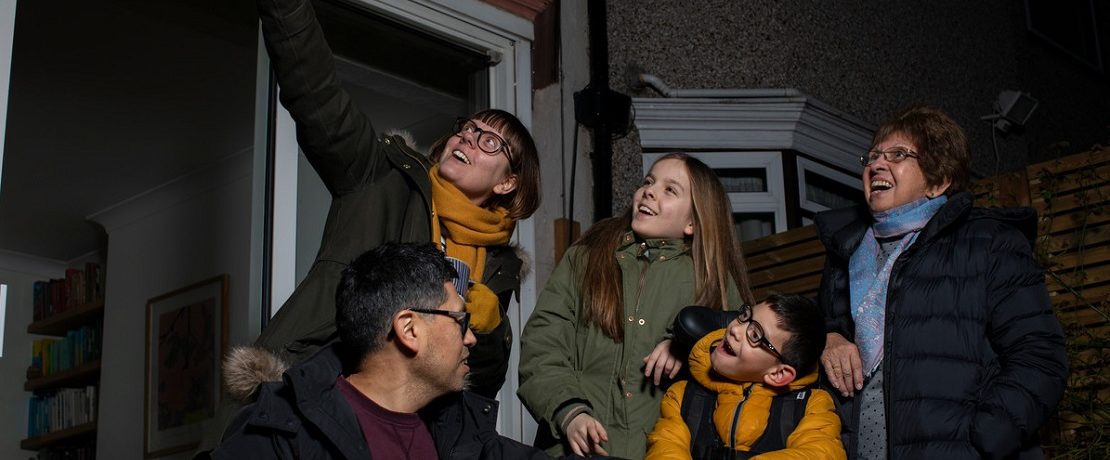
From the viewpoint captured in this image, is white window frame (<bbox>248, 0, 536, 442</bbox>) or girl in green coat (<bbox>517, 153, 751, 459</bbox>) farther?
white window frame (<bbox>248, 0, 536, 442</bbox>)

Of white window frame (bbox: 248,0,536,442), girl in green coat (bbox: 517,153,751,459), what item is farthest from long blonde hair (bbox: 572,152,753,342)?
white window frame (bbox: 248,0,536,442)

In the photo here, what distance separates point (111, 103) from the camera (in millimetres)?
7379

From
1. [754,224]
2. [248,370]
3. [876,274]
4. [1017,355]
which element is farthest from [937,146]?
[754,224]

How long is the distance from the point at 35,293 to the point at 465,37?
5.58m

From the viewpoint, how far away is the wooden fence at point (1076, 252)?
430cm

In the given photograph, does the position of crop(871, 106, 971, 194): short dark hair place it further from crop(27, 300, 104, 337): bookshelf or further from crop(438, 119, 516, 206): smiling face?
crop(27, 300, 104, 337): bookshelf

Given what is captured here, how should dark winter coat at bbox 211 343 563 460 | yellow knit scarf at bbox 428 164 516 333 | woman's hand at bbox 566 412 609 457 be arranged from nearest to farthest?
dark winter coat at bbox 211 343 563 460 → woman's hand at bbox 566 412 609 457 → yellow knit scarf at bbox 428 164 516 333

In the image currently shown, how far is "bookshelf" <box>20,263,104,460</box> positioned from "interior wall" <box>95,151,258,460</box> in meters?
0.23

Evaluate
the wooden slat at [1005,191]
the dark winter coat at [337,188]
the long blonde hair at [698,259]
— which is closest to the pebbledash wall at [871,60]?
the wooden slat at [1005,191]

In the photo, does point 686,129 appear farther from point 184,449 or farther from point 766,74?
point 184,449

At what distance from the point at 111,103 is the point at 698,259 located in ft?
15.2

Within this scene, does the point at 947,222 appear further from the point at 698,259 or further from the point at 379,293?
the point at 379,293

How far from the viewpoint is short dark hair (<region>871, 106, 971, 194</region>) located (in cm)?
369

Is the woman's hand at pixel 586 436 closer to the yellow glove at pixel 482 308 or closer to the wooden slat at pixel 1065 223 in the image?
the yellow glove at pixel 482 308
